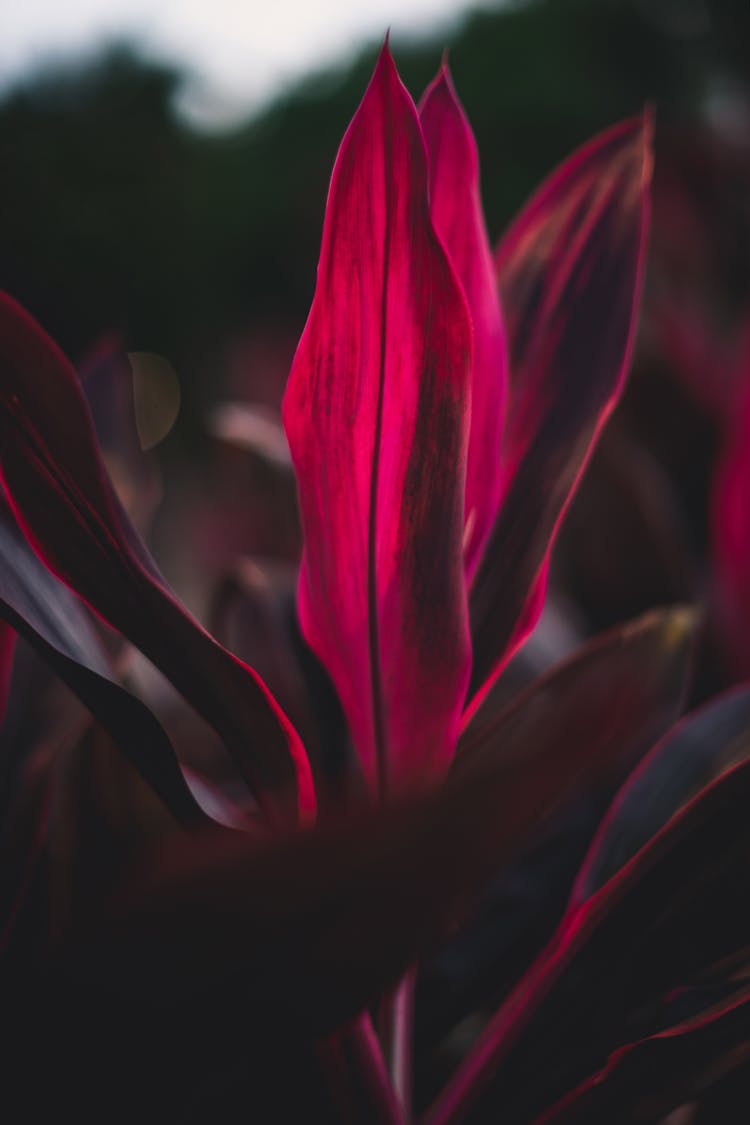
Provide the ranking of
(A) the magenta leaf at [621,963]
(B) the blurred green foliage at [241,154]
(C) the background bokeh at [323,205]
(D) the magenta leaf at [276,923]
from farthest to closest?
(B) the blurred green foliage at [241,154] → (C) the background bokeh at [323,205] → (A) the magenta leaf at [621,963] → (D) the magenta leaf at [276,923]

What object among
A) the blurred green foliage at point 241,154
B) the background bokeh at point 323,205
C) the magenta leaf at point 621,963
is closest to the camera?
the magenta leaf at point 621,963

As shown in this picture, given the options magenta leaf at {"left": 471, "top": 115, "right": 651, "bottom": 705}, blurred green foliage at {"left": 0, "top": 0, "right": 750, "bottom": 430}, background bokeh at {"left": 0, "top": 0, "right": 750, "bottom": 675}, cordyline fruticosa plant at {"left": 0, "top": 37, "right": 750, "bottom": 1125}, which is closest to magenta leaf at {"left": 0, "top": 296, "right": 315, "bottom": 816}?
cordyline fruticosa plant at {"left": 0, "top": 37, "right": 750, "bottom": 1125}

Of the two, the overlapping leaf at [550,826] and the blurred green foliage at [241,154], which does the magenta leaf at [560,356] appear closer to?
the overlapping leaf at [550,826]

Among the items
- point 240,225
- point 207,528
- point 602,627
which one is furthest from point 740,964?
point 240,225

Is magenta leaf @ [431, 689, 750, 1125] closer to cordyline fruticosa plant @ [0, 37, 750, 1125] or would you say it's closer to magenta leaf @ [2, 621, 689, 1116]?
cordyline fruticosa plant @ [0, 37, 750, 1125]

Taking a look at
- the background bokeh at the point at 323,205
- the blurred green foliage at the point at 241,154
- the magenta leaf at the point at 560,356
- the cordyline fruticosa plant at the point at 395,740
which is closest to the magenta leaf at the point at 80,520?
the cordyline fruticosa plant at the point at 395,740

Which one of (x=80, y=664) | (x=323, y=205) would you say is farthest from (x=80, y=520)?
(x=323, y=205)

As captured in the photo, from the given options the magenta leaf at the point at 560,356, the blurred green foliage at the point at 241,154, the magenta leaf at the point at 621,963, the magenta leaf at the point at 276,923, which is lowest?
the magenta leaf at the point at 621,963
